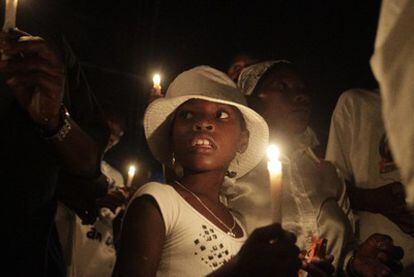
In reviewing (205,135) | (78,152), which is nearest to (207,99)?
(205,135)

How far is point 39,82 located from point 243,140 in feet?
4.81

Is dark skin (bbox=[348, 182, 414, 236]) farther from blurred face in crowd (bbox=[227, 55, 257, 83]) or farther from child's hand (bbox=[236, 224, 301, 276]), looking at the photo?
blurred face in crowd (bbox=[227, 55, 257, 83])

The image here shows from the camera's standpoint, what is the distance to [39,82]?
71.5 inches

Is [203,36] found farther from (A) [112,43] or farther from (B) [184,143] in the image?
(B) [184,143]

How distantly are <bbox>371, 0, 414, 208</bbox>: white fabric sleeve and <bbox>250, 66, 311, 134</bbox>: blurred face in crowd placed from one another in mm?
2485

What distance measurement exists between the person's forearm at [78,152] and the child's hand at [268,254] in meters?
0.81

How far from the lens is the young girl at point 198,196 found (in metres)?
1.76

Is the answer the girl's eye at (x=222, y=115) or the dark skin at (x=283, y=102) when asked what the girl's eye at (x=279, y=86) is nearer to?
the dark skin at (x=283, y=102)

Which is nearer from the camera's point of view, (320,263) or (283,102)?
(320,263)

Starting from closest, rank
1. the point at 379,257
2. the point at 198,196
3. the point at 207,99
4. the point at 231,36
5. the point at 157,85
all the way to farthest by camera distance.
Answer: the point at 379,257 < the point at 198,196 < the point at 207,99 < the point at 157,85 < the point at 231,36

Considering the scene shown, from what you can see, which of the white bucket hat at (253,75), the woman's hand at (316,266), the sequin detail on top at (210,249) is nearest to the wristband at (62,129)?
the sequin detail on top at (210,249)

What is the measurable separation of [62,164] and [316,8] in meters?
6.36

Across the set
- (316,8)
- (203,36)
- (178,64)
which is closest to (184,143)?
(316,8)

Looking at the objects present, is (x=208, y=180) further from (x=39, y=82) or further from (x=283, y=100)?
(x=39, y=82)
